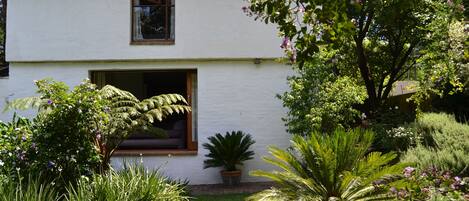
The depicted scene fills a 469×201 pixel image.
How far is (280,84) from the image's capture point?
12055 millimetres

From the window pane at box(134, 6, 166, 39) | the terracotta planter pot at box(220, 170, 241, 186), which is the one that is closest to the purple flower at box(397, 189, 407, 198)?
the terracotta planter pot at box(220, 170, 241, 186)

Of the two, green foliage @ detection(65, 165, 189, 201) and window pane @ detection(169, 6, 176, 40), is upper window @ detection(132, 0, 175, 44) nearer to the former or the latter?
window pane @ detection(169, 6, 176, 40)

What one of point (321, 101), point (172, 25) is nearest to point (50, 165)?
point (321, 101)

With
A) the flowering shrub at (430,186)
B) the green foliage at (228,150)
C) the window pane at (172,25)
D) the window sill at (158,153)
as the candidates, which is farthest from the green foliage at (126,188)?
the window pane at (172,25)

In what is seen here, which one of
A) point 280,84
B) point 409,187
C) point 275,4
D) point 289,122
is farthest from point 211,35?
point 275,4

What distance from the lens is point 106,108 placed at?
7828mm

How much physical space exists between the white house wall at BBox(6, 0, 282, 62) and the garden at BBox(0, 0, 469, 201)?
219cm

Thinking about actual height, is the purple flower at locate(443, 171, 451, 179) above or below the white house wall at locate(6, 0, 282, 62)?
below

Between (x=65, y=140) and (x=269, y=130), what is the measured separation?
19.1 feet

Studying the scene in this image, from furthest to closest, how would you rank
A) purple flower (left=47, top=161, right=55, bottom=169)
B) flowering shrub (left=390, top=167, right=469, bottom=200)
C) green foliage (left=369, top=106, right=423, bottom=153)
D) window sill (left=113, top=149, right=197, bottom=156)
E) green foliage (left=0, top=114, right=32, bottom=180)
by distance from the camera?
window sill (left=113, top=149, right=197, bottom=156) → green foliage (left=369, top=106, right=423, bottom=153) → purple flower (left=47, top=161, right=55, bottom=169) → green foliage (left=0, top=114, right=32, bottom=180) → flowering shrub (left=390, top=167, right=469, bottom=200)

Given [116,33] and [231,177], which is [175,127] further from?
[116,33]

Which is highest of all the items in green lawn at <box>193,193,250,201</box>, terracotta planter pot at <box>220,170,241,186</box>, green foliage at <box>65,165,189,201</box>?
green foliage at <box>65,165,189,201</box>

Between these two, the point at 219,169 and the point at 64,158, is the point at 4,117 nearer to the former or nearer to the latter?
the point at 219,169

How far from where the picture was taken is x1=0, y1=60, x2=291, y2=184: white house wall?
1203 cm
